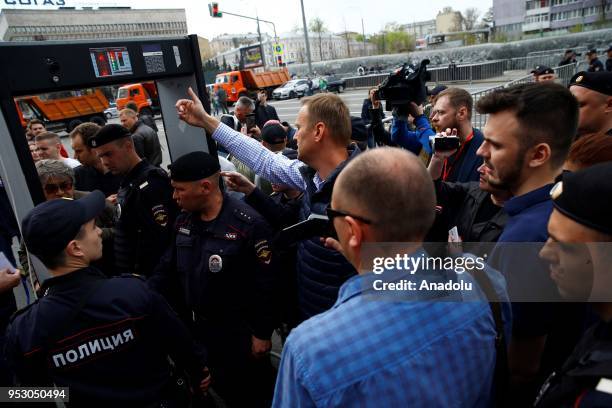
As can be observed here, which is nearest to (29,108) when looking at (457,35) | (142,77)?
(142,77)

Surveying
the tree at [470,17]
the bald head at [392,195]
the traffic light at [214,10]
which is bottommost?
the bald head at [392,195]

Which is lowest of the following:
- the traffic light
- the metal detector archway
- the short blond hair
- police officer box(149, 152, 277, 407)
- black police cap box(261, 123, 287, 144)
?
police officer box(149, 152, 277, 407)

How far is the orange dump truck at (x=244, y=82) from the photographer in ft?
92.3

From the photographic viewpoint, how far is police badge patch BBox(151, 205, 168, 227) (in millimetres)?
2840

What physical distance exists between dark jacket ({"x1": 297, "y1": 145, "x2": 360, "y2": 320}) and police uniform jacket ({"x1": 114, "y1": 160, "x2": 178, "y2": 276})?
1196 millimetres

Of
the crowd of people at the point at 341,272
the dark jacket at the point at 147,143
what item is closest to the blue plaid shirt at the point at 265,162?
the crowd of people at the point at 341,272

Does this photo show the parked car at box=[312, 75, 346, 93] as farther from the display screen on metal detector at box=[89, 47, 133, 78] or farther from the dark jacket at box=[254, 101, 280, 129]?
the display screen on metal detector at box=[89, 47, 133, 78]

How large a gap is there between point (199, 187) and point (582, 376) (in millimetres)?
2037

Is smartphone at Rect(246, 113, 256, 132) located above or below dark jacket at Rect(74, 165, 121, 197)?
above

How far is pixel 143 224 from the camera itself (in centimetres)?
283

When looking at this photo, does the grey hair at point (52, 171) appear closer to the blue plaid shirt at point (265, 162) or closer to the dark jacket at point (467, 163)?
the blue plaid shirt at point (265, 162)

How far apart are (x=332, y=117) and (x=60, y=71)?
1354mm

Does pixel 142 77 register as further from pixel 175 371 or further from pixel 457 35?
pixel 457 35

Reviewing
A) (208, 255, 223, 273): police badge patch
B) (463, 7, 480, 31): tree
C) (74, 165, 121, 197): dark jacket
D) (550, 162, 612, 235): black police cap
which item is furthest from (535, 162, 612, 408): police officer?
(463, 7, 480, 31): tree
